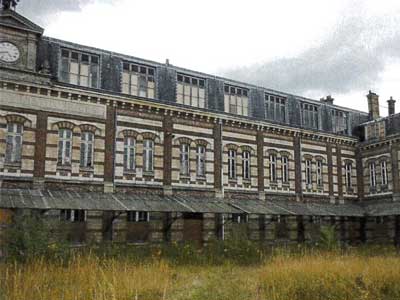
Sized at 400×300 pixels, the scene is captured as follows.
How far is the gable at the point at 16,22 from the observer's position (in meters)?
19.3

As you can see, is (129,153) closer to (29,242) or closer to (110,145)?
(110,145)

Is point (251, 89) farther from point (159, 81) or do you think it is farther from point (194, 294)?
point (194, 294)

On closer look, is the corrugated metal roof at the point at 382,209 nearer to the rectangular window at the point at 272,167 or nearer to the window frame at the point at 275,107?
the rectangular window at the point at 272,167

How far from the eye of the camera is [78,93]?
20.7m

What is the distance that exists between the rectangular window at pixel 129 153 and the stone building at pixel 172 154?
0.18 ft

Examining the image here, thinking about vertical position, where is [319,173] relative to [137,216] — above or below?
above

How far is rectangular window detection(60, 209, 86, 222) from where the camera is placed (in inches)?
774

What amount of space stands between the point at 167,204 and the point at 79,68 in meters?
8.25

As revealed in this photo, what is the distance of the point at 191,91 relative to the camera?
25016mm

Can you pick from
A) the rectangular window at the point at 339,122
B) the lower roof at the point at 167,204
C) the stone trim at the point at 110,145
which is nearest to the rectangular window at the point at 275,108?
the rectangular window at the point at 339,122

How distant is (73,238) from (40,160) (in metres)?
3.92

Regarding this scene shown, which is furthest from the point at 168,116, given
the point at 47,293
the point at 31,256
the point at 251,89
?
the point at 47,293

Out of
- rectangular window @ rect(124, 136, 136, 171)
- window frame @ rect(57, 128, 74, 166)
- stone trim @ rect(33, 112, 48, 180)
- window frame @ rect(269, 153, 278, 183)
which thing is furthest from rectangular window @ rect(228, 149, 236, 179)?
stone trim @ rect(33, 112, 48, 180)

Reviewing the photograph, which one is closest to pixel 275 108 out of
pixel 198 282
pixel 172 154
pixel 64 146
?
pixel 172 154
